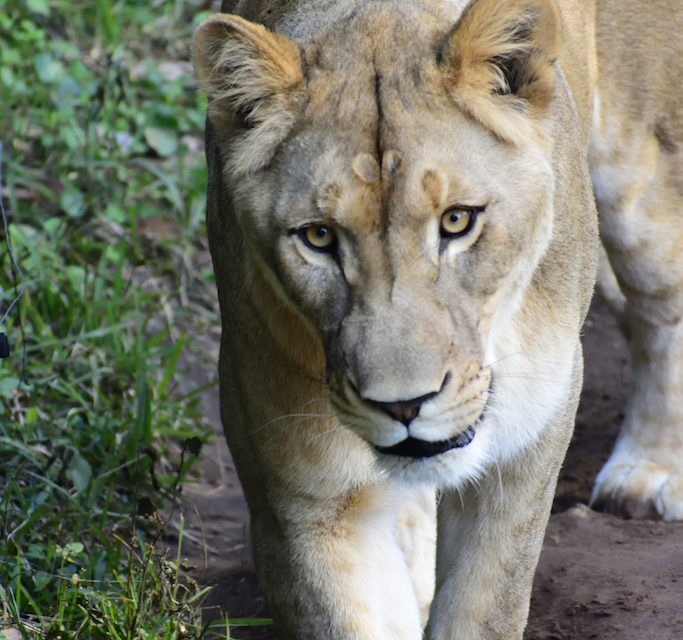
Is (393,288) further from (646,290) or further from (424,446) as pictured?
(646,290)

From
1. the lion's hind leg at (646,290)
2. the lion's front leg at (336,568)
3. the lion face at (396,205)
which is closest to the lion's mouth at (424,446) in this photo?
the lion face at (396,205)

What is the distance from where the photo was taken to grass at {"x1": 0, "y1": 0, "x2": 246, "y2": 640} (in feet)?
11.2

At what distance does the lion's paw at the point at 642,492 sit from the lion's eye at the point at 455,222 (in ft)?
7.40

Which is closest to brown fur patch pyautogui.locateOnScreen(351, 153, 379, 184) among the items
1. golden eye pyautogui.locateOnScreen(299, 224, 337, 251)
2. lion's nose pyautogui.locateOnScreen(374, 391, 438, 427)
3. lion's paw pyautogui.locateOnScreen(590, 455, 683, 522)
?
golden eye pyautogui.locateOnScreen(299, 224, 337, 251)

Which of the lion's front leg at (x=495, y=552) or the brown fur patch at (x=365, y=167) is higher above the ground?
the brown fur patch at (x=365, y=167)

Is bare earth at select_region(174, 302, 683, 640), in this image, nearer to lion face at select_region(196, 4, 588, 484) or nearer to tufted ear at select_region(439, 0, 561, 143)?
lion face at select_region(196, 4, 588, 484)

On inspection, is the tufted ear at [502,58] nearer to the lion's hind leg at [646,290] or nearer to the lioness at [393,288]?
the lioness at [393,288]

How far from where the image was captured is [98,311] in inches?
196

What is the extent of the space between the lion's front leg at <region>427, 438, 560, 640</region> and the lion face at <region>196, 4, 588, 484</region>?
323mm

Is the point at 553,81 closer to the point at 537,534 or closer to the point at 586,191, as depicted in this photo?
the point at 586,191

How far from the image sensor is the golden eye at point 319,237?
8.37 ft

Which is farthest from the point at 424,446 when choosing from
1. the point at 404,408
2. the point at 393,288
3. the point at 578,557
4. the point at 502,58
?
the point at 578,557

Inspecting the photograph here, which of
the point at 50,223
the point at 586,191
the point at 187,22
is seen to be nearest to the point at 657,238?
the point at 586,191

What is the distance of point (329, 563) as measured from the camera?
9.62 ft
